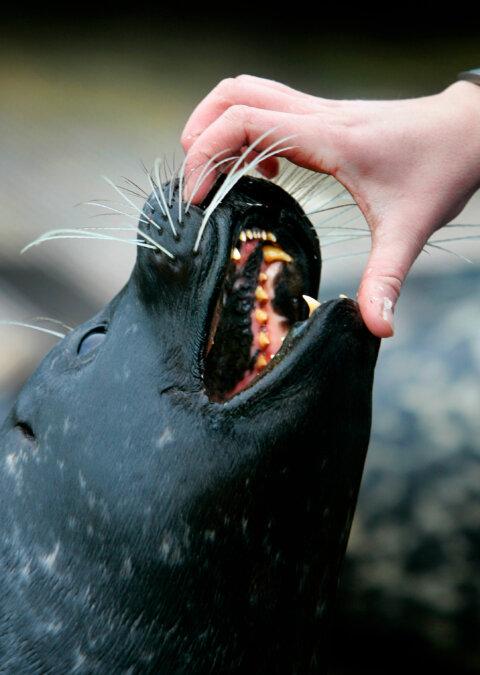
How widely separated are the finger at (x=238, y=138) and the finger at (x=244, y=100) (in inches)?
3.5

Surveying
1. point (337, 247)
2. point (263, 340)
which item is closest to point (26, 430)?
point (263, 340)

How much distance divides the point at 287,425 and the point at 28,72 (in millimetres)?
3950

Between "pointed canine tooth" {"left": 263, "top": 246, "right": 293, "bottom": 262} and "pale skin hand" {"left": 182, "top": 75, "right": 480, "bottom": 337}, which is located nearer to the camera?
"pale skin hand" {"left": 182, "top": 75, "right": 480, "bottom": 337}

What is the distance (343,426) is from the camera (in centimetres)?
133

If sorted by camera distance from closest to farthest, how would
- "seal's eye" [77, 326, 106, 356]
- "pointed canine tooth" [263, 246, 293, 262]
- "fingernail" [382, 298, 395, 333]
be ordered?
"fingernail" [382, 298, 395, 333] < "pointed canine tooth" [263, 246, 293, 262] < "seal's eye" [77, 326, 106, 356]

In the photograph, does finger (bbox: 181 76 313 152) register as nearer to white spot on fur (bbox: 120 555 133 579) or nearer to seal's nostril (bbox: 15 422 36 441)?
seal's nostril (bbox: 15 422 36 441)

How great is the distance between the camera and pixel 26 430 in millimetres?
1599

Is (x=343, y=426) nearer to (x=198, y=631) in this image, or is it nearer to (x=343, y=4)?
(x=198, y=631)

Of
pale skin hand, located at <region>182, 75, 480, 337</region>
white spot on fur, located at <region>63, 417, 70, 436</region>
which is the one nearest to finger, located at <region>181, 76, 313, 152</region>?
pale skin hand, located at <region>182, 75, 480, 337</region>

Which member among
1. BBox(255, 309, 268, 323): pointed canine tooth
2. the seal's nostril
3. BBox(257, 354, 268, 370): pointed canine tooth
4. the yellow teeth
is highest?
the yellow teeth

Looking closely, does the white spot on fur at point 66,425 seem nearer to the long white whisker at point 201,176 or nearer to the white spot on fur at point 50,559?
the white spot on fur at point 50,559

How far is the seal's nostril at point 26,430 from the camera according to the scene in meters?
1.56

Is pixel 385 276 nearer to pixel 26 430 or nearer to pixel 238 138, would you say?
pixel 238 138

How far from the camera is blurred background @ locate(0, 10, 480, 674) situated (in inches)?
92.7
